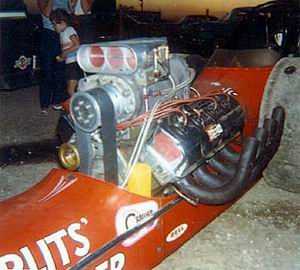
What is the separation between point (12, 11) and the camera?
6.22 m

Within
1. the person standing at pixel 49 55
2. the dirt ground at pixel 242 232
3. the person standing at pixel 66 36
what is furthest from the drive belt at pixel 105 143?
the person standing at pixel 49 55

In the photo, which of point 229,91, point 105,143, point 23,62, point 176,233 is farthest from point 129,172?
point 23,62

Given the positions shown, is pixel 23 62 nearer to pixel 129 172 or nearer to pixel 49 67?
pixel 49 67

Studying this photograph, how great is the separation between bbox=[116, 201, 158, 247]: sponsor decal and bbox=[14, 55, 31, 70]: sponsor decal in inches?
182

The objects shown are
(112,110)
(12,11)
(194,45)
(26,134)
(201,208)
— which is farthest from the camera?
(194,45)

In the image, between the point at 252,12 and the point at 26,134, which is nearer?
the point at 252,12

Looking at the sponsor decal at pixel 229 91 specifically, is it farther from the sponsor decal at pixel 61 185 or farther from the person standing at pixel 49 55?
the person standing at pixel 49 55

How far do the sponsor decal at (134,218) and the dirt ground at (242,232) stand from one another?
0.60 meters

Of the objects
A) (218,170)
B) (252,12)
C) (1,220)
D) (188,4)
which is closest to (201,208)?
(218,170)

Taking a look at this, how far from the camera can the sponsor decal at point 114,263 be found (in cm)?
195

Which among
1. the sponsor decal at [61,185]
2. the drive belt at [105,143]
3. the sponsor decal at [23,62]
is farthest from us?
the sponsor decal at [23,62]

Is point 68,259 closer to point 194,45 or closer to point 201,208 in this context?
point 201,208

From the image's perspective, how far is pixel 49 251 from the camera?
179 cm

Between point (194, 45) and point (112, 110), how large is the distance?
6471 millimetres
